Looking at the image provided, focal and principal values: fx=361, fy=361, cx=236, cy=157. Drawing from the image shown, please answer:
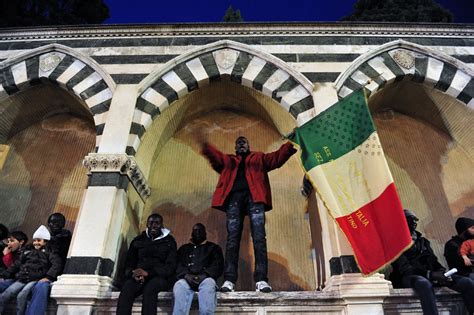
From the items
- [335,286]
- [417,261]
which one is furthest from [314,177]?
[417,261]

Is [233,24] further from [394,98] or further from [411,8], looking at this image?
[411,8]

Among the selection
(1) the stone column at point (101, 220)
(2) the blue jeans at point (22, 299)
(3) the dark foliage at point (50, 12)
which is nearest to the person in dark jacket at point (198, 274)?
(1) the stone column at point (101, 220)

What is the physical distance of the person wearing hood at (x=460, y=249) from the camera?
3.68 metres

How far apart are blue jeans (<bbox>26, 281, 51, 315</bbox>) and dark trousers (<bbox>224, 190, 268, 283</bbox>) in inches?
69.0

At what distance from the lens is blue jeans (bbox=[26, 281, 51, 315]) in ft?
11.1

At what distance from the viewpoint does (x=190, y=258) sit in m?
Answer: 3.68

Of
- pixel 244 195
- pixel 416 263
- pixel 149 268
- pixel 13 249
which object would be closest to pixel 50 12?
pixel 13 249

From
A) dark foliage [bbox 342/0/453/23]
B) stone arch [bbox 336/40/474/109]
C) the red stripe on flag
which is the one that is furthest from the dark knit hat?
dark foliage [bbox 342/0/453/23]

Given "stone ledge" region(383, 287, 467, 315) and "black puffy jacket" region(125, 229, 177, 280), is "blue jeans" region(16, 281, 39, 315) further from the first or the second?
"stone ledge" region(383, 287, 467, 315)

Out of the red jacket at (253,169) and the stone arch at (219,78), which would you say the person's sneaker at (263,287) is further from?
the stone arch at (219,78)

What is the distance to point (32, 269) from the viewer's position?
3.61 meters

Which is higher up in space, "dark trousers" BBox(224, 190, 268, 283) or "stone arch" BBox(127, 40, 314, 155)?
"stone arch" BBox(127, 40, 314, 155)

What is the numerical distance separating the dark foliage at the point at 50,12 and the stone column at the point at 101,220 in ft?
22.8

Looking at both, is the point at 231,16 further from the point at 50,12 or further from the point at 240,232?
the point at 240,232
